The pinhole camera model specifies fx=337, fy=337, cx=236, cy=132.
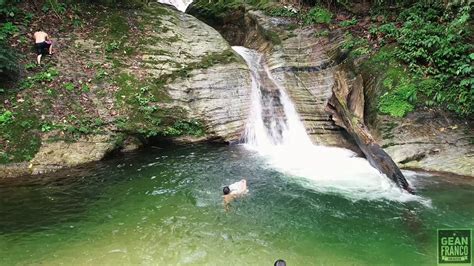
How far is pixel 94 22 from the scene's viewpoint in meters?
12.1

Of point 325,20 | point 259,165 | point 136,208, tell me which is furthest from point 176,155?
point 325,20

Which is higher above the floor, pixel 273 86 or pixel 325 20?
pixel 325 20

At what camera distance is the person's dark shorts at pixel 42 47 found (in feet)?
33.4

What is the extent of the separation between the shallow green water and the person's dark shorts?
4330 mm

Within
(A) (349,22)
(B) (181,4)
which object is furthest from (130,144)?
(B) (181,4)

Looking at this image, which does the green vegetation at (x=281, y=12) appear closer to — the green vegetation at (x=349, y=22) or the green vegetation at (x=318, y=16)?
the green vegetation at (x=318, y=16)

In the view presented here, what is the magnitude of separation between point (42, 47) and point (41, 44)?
0.31 ft

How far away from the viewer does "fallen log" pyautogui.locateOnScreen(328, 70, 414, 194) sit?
758cm

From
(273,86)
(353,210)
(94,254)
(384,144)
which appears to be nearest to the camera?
(94,254)

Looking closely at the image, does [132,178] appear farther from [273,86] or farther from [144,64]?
[273,86]

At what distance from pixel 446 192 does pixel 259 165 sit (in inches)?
167

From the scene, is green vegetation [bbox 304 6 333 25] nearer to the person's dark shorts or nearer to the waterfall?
the waterfall

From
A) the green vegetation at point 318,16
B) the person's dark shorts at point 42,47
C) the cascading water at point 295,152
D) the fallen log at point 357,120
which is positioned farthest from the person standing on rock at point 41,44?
the green vegetation at point 318,16

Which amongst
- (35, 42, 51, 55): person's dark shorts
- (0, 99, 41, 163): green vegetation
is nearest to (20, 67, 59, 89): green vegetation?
(35, 42, 51, 55): person's dark shorts
